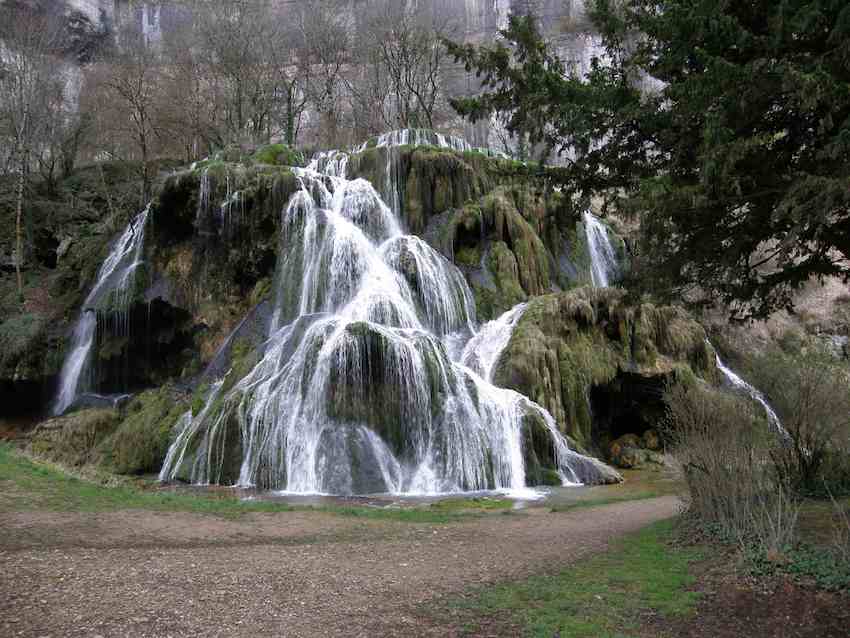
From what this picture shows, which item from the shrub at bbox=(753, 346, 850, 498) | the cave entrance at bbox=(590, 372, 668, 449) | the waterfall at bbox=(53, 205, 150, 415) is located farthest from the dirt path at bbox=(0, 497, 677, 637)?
the waterfall at bbox=(53, 205, 150, 415)

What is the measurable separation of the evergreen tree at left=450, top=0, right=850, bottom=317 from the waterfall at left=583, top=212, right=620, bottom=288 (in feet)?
60.7

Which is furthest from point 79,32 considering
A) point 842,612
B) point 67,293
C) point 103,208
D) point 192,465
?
point 842,612

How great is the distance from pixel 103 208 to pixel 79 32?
30645 millimetres

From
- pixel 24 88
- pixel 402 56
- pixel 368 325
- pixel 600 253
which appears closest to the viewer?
pixel 368 325

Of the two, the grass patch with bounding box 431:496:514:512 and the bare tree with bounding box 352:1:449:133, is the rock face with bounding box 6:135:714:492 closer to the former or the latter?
the grass patch with bounding box 431:496:514:512

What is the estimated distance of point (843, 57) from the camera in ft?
16.2

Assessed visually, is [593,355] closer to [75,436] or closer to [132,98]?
[75,436]

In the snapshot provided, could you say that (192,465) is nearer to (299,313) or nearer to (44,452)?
(44,452)

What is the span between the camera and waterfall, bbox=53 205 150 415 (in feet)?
72.3

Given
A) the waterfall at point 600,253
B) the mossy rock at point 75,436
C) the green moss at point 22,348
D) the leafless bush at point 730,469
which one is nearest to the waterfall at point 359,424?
the mossy rock at point 75,436

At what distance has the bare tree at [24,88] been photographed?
2636 cm

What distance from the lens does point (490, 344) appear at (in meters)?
19.0

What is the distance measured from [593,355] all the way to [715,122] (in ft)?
44.6

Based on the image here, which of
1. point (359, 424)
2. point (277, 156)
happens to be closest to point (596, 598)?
point (359, 424)
